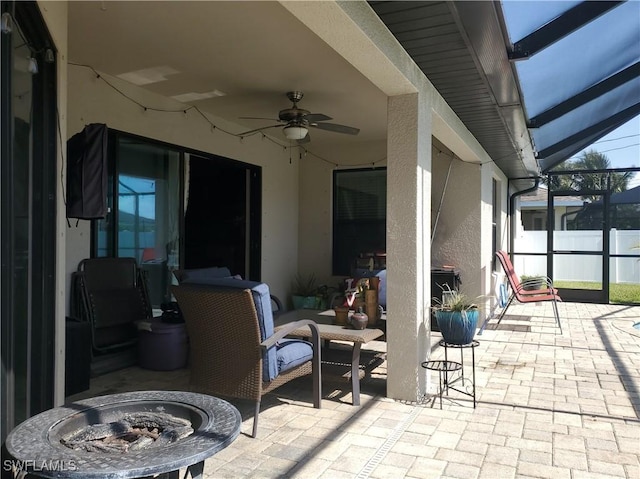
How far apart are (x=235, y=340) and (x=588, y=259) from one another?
7963 millimetres

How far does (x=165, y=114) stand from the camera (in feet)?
16.4

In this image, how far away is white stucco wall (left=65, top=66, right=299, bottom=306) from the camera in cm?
409

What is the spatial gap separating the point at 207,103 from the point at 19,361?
383 cm

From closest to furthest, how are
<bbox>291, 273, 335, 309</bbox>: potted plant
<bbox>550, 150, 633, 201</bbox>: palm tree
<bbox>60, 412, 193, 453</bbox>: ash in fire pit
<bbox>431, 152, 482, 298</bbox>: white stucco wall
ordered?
<bbox>60, 412, 193, 453</bbox>: ash in fire pit, <bbox>431, 152, 482, 298</bbox>: white stucco wall, <bbox>291, 273, 335, 309</bbox>: potted plant, <bbox>550, 150, 633, 201</bbox>: palm tree

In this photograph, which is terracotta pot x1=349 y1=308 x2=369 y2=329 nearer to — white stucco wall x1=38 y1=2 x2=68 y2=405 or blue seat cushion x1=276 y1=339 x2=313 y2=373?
blue seat cushion x1=276 y1=339 x2=313 y2=373

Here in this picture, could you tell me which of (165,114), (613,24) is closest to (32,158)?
(165,114)

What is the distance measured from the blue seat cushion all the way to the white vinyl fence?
723cm

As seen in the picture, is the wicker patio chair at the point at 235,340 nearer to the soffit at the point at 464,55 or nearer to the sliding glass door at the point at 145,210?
the soffit at the point at 464,55

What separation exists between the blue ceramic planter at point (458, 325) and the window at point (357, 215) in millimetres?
3645

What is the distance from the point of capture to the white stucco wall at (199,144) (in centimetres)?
409

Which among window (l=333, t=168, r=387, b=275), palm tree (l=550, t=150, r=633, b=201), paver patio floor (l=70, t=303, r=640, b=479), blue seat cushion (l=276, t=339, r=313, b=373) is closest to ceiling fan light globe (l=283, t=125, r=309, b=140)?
blue seat cushion (l=276, t=339, r=313, b=373)

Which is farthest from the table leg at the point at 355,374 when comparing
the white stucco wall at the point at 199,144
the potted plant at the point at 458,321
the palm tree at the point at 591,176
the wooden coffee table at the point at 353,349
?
the palm tree at the point at 591,176

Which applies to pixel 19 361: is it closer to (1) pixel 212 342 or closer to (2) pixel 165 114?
(1) pixel 212 342

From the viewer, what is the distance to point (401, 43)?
3.08 meters
